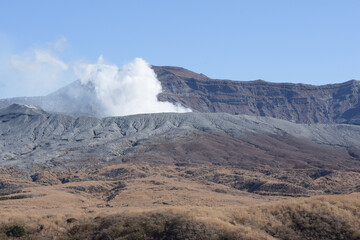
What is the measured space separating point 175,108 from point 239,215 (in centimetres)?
17060

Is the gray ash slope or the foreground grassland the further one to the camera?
the gray ash slope

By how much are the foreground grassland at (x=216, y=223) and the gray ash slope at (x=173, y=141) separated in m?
75.4

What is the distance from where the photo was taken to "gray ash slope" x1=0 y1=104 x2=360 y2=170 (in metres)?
104

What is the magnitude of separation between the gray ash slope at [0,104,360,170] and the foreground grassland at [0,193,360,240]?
7536cm

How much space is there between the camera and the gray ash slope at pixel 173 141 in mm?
103625

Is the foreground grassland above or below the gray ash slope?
above

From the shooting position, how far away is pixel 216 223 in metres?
20.8

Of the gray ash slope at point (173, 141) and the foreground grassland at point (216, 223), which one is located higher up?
the foreground grassland at point (216, 223)

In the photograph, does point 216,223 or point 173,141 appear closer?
point 216,223

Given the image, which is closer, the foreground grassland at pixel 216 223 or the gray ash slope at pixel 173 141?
the foreground grassland at pixel 216 223

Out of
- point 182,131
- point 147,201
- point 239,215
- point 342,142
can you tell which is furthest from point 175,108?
point 239,215

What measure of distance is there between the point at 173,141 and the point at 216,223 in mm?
95906

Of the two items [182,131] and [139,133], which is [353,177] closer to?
[182,131]

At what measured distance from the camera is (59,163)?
97.6 m
